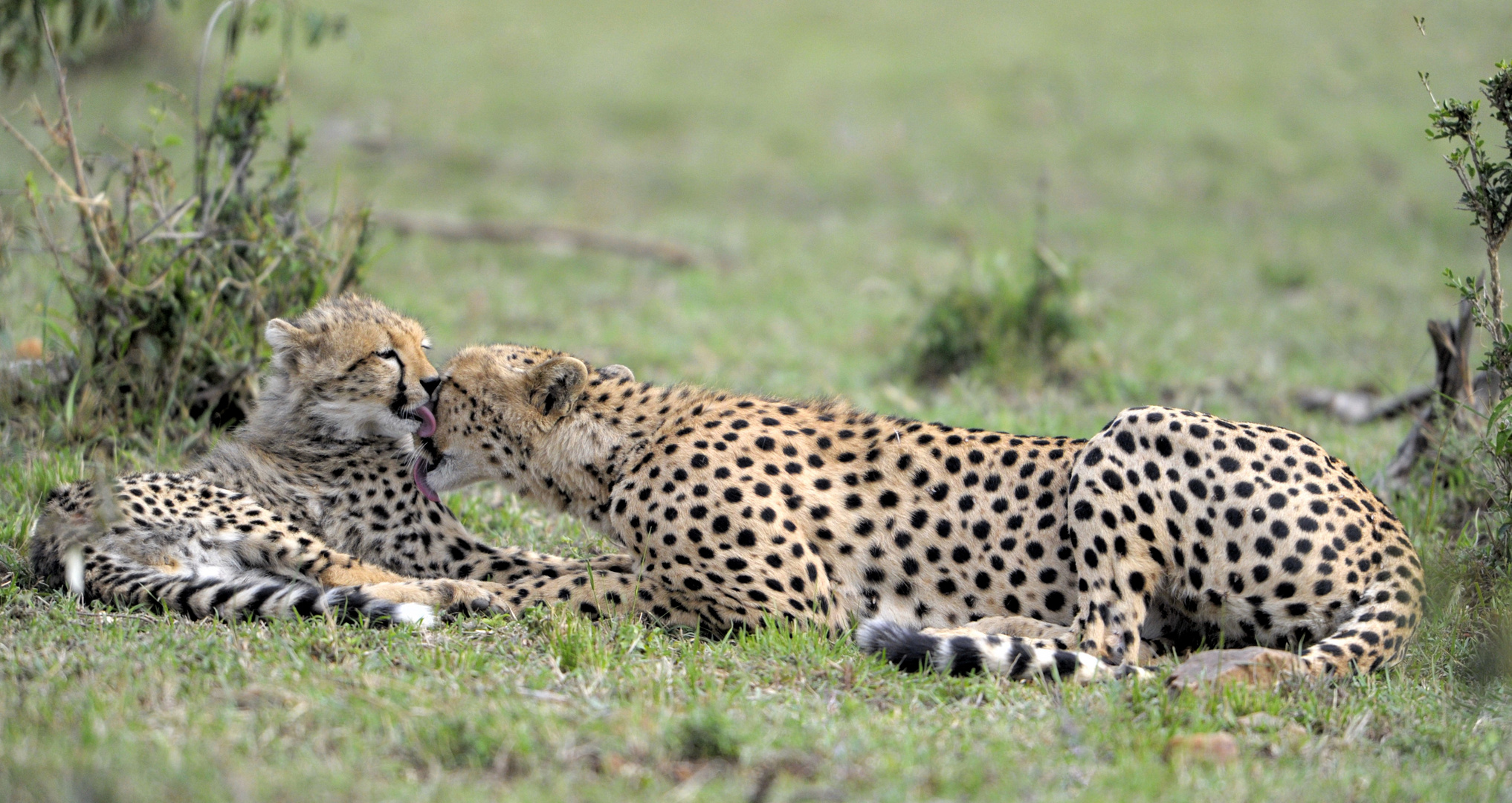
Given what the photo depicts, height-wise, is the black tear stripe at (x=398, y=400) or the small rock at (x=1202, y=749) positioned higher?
the black tear stripe at (x=398, y=400)

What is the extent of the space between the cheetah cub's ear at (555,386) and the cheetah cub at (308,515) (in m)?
0.39

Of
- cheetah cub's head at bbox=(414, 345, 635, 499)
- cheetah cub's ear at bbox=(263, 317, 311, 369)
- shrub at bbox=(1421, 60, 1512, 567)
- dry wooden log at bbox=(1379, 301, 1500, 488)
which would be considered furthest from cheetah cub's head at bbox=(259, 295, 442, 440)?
dry wooden log at bbox=(1379, 301, 1500, 488)

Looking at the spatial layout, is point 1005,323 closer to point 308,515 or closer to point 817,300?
point 817,300

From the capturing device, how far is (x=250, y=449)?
14.6ft

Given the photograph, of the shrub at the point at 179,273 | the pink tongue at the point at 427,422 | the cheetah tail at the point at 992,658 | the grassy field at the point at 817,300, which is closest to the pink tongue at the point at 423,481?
the pink tongue at the point at 427,422

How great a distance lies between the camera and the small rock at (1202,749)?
2.75m

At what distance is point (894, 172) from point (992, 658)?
34.7ft

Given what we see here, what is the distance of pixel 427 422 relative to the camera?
4.27 metres

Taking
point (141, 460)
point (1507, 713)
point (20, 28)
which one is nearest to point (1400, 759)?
point (1507, 713)

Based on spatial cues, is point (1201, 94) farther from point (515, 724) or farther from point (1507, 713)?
point (515, 724)

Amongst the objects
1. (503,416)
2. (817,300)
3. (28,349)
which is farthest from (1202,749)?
(817,300)

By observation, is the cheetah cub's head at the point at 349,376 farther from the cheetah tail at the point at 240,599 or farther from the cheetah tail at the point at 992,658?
the cheetah tail at the point at 992,658

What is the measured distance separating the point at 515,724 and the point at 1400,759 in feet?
6.37

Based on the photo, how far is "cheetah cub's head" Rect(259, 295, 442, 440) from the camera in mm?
4488
